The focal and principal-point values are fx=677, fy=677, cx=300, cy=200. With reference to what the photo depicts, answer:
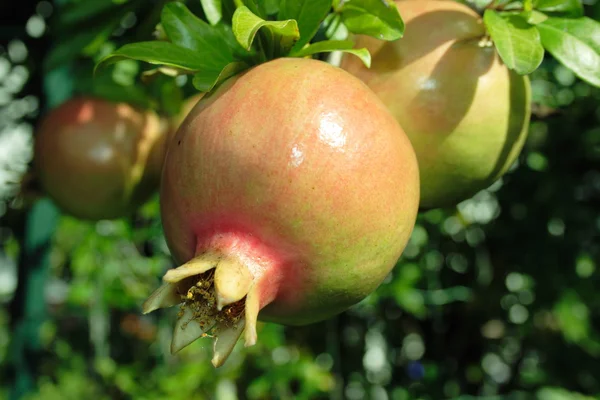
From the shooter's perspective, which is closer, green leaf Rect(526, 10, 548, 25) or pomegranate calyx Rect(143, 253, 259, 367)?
pomegranate calyx Rect(143, 253, 259, 367)

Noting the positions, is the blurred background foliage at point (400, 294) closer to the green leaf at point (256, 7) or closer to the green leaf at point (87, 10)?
the green leaf at point (87, 10)

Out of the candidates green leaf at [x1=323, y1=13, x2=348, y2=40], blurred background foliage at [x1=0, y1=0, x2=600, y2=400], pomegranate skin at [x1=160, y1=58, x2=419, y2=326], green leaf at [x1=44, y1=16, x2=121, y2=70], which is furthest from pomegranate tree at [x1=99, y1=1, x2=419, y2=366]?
blurred background foliage at [x1=0, y1=0, x2=600, y2=400]

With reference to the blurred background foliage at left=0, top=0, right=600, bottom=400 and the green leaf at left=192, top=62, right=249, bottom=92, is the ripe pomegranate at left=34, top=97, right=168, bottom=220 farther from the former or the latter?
the green leaf at left=192, top=62, right=249, bottom=92

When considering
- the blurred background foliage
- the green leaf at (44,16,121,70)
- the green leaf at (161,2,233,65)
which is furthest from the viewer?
the blurred background foliage

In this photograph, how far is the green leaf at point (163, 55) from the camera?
58cm

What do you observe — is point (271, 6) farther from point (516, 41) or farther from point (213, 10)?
point (516, 41)

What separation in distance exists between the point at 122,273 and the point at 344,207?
155 cm

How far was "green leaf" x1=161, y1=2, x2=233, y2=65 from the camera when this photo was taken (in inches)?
24.2

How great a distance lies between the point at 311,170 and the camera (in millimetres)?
503

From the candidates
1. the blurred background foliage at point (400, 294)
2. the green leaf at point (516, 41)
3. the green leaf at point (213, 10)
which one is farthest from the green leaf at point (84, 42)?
the green leaf at point (516, 41)

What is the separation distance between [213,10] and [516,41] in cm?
28

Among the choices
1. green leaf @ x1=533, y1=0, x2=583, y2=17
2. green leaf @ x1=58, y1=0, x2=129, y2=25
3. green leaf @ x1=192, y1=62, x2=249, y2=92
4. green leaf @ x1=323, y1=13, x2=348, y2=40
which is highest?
green leaf @ x1=192, y1=62, x2=249, y2=92

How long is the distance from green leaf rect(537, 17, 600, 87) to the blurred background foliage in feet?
2.35

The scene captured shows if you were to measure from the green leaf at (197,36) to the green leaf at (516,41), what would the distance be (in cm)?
24
